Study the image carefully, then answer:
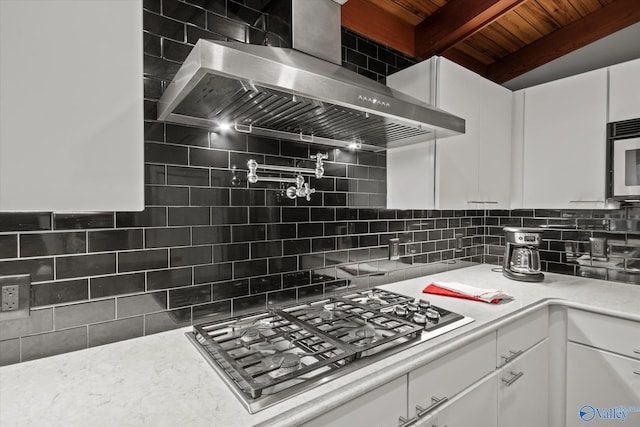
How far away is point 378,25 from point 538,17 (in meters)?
1.07

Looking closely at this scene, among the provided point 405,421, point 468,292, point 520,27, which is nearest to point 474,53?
point 520,27

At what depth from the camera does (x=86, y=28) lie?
78 cm

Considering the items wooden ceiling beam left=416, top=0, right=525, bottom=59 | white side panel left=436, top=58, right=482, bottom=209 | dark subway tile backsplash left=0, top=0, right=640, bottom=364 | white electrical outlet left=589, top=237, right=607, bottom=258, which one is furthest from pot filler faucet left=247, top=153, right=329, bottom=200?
white electrical outlet left=589, top=237, right=607, bottom=258

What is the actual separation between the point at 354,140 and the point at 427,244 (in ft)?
3.38

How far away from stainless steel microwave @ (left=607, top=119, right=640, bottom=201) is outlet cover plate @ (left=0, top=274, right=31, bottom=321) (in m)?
2.74

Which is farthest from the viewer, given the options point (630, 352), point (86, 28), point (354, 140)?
point (354, 140)

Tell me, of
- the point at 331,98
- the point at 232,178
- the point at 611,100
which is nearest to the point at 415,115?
the point at 331,98

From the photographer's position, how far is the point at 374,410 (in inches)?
38.2

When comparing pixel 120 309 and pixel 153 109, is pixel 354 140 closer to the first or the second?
pixel 153 109

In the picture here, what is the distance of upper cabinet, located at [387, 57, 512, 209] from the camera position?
1.84 meters

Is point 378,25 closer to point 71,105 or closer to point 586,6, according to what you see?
point 586,6

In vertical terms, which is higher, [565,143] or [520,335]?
[565,143]

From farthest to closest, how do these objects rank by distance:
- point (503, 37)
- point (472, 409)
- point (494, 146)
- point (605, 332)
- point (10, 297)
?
1. point (503, 37)
2. point (494, 146)
3. point (605, 332)
4. point (472, 409)
5. point (10, 297)

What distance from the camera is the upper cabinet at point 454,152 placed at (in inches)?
72.3
